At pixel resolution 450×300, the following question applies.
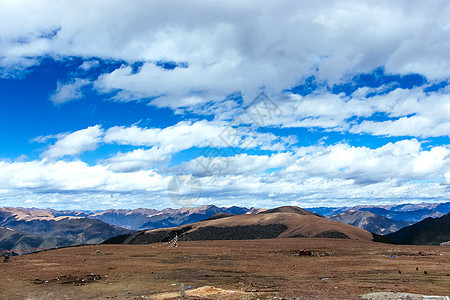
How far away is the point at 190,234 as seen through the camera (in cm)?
10462

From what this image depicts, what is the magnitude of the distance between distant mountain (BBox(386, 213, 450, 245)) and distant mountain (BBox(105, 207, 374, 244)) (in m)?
41.5

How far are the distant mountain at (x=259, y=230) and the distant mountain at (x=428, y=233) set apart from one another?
4153cm

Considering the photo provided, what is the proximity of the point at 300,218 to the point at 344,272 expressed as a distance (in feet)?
283

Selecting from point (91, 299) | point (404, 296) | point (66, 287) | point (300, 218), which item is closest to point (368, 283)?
point (404, 296)

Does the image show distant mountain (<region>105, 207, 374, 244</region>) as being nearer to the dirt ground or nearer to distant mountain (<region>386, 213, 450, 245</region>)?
distant mountain (<region>386, 213, 450, 245</region>)

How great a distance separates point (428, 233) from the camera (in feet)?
427

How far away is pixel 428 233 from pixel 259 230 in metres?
74.6

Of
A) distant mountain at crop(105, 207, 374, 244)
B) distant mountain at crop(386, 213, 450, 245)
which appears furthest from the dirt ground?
distant mountain at crop(386, 213, 450, 245)

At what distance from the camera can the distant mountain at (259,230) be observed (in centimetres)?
8831

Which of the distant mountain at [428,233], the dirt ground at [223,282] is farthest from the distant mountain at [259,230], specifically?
the dirt ground at [223,282]

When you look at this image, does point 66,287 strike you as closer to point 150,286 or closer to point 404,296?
point 150,286

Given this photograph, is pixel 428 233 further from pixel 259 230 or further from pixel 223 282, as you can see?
pixel 223 282

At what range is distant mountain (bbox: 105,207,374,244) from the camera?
8831cm

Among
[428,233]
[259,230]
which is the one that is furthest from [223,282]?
[428,233]
